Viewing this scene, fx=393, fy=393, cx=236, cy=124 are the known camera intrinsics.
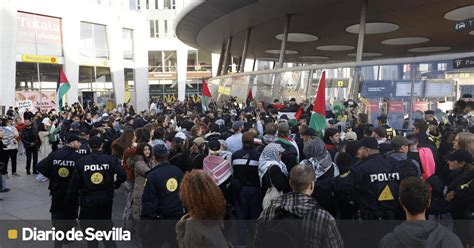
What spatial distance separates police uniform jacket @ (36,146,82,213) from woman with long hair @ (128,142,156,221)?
3.16ft

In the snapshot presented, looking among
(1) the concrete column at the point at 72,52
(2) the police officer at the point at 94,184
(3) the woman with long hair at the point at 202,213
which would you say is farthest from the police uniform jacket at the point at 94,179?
(1) the concrete column at the point at 72,52

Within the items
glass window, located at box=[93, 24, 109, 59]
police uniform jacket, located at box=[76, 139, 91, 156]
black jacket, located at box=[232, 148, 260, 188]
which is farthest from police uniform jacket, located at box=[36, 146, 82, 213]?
glass window, located at box=[93, 24, 109, 59]

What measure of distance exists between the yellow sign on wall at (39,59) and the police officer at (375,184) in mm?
31035

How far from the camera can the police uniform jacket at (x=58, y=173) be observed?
253 inches

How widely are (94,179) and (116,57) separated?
35611mm

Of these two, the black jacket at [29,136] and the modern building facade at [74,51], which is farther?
the modern building facade at [74,51]

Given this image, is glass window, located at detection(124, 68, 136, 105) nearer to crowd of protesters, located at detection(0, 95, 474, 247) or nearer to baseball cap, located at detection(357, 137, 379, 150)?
crowd of protesters, located at detection(0, 95, 474, 247)

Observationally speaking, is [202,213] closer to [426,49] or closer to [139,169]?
[139,169]

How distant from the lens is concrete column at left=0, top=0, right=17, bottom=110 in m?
27.6

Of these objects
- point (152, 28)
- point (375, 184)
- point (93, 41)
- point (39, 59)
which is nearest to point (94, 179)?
point (375, 184)

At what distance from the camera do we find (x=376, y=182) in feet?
16.5

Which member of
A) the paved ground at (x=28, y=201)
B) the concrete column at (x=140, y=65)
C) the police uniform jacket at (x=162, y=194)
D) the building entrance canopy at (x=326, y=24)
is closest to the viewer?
the police uniform jacket at (x=162, y=194)

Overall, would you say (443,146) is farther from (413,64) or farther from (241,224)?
(413,64)

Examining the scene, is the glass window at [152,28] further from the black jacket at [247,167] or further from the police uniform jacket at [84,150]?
the black jacket at [247,167]
